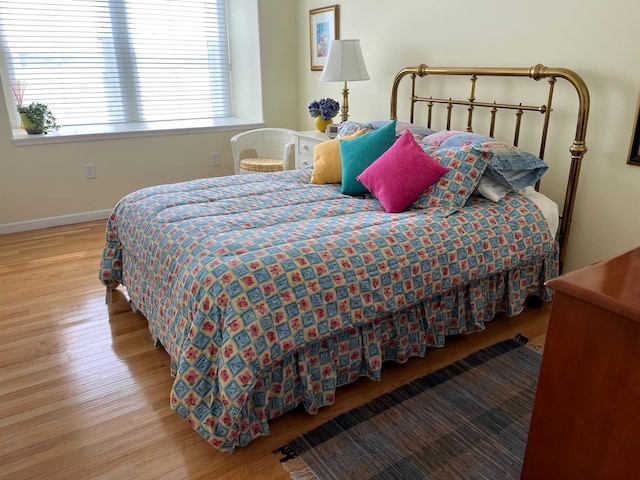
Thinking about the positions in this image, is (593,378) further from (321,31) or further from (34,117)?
(34,117)

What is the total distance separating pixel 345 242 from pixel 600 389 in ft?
3.30

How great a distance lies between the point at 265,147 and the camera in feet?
15.2

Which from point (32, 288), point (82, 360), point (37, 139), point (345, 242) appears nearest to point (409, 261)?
point (345, 242)

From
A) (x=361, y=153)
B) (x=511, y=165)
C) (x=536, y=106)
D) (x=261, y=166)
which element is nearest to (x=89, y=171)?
(x=261, y=166)

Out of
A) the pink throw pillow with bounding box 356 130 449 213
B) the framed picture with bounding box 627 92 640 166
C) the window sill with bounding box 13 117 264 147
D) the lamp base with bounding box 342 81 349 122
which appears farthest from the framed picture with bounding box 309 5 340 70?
the framed picture with bounding box 627 92 640 166

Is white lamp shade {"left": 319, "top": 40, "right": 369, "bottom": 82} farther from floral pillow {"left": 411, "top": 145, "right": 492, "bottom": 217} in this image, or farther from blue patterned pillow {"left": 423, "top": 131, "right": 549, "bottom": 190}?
floral pillow {"left": 411, "top": 145, "right": 492, "bottom": 217}

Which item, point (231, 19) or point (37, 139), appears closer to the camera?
point (37, 139)

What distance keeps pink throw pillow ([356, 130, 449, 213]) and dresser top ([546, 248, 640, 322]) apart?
1171 mm

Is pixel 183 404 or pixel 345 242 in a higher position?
pixel 345 242

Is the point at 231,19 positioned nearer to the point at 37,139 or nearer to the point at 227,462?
the point at 37,139

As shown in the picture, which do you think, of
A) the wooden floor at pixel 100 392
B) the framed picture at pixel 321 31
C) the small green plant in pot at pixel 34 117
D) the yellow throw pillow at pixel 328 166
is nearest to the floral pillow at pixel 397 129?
the yellow throw pillow at pixel 328 166

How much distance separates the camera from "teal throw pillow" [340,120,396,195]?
8.86 ft

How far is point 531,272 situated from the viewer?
8.31 feet

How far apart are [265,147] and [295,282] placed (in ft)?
→ 10.3
